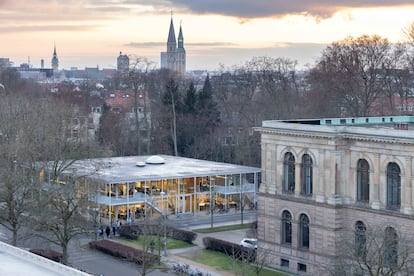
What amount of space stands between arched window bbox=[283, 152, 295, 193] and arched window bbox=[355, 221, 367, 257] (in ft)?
15.1

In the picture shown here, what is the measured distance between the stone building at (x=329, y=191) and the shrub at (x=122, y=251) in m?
6.78

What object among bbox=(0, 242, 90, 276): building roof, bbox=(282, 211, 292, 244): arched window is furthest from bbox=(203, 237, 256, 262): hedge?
bbox=(0, 242, 90, 276): building roof

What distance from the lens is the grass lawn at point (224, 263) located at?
4331 cm

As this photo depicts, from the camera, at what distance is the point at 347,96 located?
274 ft

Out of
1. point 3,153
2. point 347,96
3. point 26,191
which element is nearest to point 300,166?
point 26,191

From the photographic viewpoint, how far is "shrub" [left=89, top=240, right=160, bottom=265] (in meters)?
47.0

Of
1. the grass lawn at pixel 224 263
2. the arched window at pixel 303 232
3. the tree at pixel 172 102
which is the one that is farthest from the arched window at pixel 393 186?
the tree at pixel 172 102

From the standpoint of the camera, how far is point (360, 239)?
42781mm

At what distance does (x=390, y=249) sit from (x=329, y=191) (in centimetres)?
522

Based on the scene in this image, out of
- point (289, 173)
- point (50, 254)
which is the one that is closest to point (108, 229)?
point (50, 254)

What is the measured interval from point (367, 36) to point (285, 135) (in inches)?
1770

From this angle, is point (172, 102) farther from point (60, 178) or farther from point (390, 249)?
point (390, 249)

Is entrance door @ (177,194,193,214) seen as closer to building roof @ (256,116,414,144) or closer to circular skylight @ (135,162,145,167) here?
circular skylight @ (135,162,145,167)

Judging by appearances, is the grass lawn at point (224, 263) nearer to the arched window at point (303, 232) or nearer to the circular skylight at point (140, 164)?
the arched window at point (303, 232)
